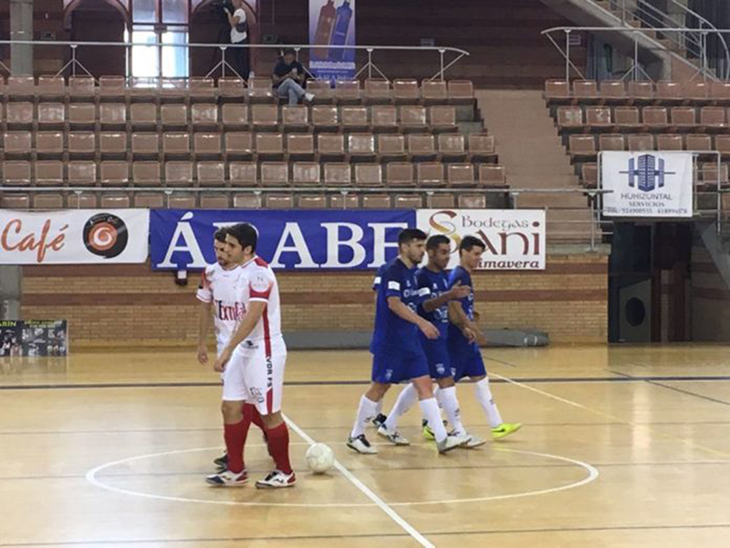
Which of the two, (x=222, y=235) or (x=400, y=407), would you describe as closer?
(x=222, y=235)

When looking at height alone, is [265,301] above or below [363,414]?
above

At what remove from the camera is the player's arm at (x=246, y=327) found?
26.7 ft

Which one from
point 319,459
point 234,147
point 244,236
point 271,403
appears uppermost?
point 234,147

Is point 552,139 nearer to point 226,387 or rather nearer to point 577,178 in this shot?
point 577,178

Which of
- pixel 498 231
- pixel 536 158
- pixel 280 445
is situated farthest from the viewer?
pixel 536 158

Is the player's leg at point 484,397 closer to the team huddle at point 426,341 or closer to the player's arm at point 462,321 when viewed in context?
the team huddle at point 426,341

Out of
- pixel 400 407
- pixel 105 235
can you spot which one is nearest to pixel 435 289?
pixel 400 407

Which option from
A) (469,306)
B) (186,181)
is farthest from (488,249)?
(469,306)

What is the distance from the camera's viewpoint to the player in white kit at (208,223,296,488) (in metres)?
8.31

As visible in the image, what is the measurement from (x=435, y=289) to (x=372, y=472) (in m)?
1.92

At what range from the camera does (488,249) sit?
21.5 meters

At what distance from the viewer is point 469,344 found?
1075 centimetres

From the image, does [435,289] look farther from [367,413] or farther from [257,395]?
[257,395]

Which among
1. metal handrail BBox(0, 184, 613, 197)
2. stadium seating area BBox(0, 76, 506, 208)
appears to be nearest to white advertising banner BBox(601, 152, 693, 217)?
metal handrail BBox(0, 184, 613, 197)
